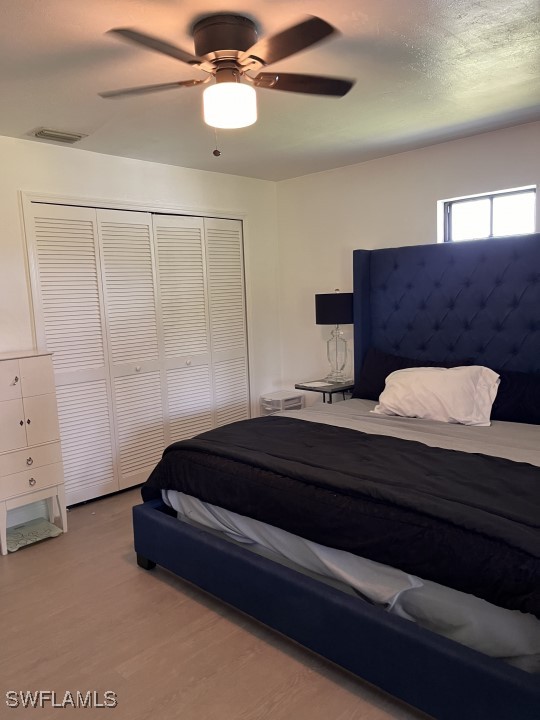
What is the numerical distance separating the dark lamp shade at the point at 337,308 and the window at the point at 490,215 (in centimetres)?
81

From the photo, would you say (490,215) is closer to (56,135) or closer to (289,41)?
(289,41)

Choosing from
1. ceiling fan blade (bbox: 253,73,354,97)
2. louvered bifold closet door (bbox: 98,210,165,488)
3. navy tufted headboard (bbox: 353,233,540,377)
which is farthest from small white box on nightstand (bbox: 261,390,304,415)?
ceiling fan blade (bbox: 253,73,354,97)

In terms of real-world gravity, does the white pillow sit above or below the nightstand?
above

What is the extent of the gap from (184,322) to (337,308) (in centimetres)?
116

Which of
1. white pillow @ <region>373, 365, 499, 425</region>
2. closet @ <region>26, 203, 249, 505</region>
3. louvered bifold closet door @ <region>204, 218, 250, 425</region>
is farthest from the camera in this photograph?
louvered bifold closet door @ <region>204, 218, 250, 425</region>

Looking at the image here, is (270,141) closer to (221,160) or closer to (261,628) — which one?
(221,160)

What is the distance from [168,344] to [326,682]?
261cm

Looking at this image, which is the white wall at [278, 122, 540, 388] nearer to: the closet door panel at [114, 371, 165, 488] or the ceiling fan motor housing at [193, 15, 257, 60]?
the closet door panel at [114, 371, 165, 488]

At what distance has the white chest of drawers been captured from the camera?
9.52 feet

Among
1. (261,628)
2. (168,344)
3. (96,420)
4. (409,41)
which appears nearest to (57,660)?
(261,628)

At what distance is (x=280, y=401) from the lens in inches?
173

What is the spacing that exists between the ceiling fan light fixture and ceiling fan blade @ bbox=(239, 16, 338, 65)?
129 mm

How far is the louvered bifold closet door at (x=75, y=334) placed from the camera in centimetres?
329

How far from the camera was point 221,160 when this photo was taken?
12.4ft
